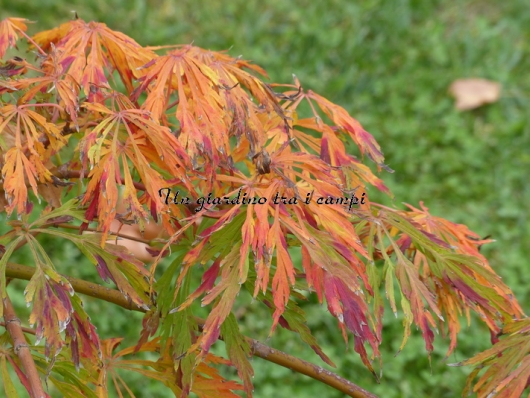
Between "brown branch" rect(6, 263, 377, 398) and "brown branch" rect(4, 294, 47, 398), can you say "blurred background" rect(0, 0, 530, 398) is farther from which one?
"brown branch" rect(4, 294, 47, 398)

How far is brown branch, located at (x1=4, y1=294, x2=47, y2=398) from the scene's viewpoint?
0.70 m

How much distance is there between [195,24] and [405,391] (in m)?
1.87

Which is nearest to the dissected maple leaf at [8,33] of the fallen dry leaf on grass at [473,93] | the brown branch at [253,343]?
the brown branch at [253,343]

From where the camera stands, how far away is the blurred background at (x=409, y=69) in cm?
257

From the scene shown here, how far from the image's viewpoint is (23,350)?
0.74 metres

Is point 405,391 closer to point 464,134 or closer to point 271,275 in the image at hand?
point 464,134

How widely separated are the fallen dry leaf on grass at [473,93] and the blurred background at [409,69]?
0.04 metres

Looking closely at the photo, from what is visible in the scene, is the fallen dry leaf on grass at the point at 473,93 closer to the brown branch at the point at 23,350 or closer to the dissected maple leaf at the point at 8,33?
the dissected maple leaf at the point at 8,33

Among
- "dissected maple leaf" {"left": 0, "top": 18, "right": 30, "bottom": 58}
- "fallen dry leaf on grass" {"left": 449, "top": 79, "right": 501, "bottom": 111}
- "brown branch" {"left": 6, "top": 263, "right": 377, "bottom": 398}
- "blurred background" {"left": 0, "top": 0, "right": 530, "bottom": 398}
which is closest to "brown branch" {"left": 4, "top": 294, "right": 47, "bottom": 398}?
"brown branch" {"left": 6, "top": 263, "right": 377, "bottom": 398}

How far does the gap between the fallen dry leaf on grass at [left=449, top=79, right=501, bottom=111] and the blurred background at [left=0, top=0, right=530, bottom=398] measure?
0.04m

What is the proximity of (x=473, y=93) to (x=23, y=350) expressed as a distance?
8.19ft

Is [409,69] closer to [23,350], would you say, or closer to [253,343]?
[253,343]

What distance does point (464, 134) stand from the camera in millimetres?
2760

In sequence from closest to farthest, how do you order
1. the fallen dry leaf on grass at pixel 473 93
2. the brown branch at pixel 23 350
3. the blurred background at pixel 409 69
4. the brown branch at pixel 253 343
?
the brown branch at pixel 23 350 → the brown branch at pixel 253 343 → the blurred background at pixel 409 69 → the fallen dry leaf on grass at pixel 473 93
